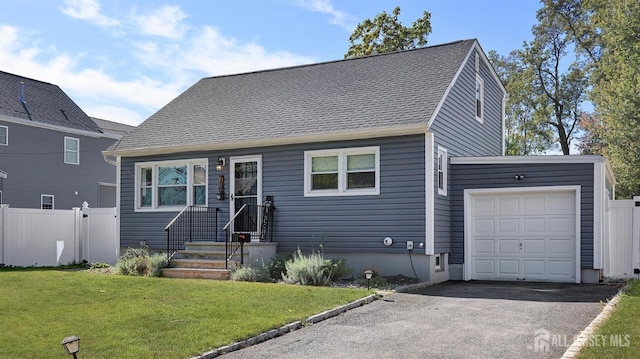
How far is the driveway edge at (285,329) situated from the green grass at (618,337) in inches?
143

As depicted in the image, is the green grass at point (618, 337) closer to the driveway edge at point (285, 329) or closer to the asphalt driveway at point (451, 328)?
the asphalt driveway at point (451, 328)

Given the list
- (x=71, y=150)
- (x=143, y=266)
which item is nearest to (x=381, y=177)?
(x=143, y=266)

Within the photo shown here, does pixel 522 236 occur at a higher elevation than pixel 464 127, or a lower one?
lower

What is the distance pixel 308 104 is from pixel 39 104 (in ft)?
48.3

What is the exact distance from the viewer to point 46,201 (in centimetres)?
2481

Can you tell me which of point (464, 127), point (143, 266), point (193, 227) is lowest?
point (143, 266)

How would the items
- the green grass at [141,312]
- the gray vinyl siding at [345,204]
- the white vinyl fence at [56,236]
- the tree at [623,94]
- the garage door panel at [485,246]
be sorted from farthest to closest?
the tree at [623,94] < the white vinyl fence at [56,236] < the garage door panel at [485,246] < the gray vinyl siding at [345,204] < the green grass at [141,312]

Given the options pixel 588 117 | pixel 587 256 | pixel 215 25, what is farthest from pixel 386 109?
pixel 588 117

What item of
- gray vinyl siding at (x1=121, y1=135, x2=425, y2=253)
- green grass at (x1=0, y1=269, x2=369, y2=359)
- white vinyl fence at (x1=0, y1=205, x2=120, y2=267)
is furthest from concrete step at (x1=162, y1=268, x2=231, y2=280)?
white vinyl fence at (x1=0, y1=205, x2=120, y2=267)

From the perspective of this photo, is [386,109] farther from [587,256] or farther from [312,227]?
[587,256]

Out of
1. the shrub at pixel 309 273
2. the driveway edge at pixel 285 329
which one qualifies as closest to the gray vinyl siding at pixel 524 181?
the shrub at pixel 309 273

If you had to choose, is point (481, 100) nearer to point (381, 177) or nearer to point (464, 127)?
point (464, 127)

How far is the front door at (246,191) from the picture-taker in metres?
15.5

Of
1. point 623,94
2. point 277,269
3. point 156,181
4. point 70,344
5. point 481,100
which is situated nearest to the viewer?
point 70,344
